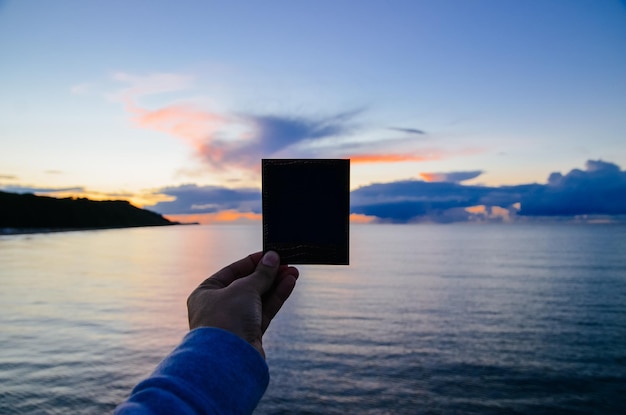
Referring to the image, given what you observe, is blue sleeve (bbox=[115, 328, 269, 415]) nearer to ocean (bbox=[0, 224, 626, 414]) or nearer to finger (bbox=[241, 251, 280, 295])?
finger (bbox=[241, 251, 280, 295])

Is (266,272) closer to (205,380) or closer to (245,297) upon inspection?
(245,297)

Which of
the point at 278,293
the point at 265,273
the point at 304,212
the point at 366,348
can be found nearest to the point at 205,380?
the point at 265,273

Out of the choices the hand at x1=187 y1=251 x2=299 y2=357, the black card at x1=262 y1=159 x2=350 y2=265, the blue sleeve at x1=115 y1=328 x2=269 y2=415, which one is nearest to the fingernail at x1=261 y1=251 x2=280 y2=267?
the hand at x1=187 y1=251 x2=299 y2=357

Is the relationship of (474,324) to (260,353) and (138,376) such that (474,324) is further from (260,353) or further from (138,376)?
(260,353)

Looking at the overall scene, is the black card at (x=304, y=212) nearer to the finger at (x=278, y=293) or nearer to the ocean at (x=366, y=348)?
the finger at (x=278, y=293)

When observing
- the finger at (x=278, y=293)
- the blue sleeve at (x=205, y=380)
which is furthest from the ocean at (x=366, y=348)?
the blue sleeve at (x=205, y=380)

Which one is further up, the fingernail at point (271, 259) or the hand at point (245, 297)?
the fingernail at point (271, 259)
